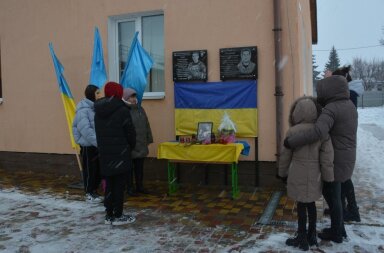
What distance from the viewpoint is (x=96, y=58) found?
22.7 ft

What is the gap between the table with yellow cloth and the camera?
19.9 ft

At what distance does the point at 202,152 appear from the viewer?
20.4ft

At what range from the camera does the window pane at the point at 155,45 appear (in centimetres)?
753

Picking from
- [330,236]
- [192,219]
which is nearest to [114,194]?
[192,219]

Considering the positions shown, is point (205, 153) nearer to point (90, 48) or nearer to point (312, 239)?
point (312, 239)

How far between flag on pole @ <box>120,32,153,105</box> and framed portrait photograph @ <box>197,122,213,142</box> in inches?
42.4

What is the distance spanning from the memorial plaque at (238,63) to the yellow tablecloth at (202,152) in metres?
1.22

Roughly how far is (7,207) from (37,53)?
3692 millimetres

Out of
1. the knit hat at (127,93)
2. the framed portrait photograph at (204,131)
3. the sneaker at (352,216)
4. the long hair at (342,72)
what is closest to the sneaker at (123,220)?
the framed portrait photograph at (204,131)

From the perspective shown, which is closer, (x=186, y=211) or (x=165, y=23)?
(x=186, y=211)

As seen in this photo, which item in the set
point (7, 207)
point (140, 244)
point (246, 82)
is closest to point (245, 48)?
point (246, 82)

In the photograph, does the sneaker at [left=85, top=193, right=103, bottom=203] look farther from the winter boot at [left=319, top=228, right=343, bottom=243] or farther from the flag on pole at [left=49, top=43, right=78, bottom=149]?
the winter boot at [left=319, top=228, right=343, bottom=243]

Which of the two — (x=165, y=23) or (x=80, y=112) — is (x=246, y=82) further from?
(x=80, y=112)

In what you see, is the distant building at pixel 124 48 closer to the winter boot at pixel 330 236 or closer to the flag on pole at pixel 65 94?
the flag on pole at pixel 65 94
